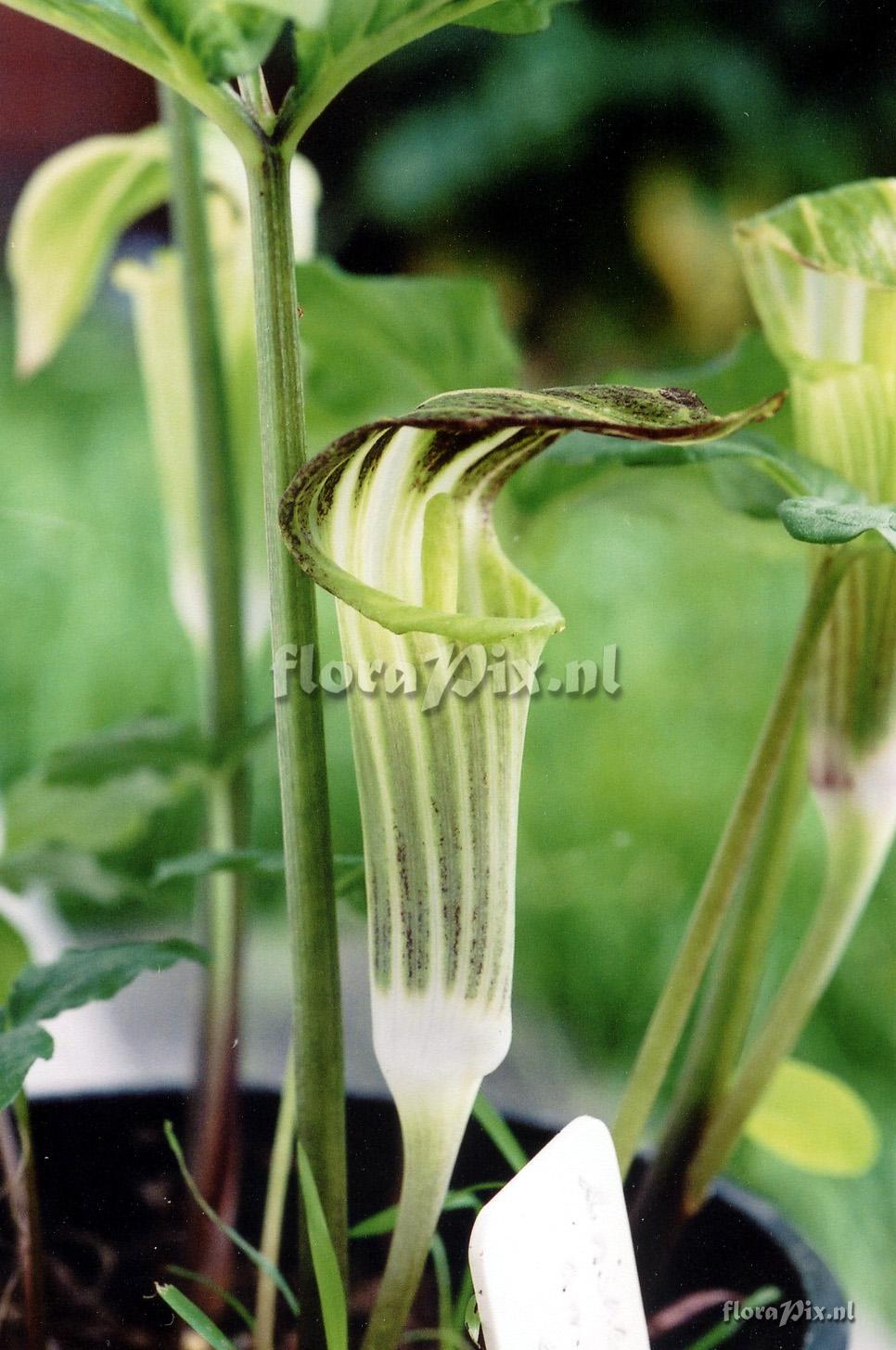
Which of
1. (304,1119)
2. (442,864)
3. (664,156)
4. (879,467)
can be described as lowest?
(304,1119)

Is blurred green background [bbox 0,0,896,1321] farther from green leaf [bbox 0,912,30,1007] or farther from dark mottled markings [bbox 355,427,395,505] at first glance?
dark mottled markings [bbox 355,427,395,505]

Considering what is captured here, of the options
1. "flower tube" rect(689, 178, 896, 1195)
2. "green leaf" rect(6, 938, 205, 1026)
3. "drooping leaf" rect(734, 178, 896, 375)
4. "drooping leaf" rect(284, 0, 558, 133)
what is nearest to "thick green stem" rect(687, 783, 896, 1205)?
"flower tube" rect(689, 178, 896, 1195)

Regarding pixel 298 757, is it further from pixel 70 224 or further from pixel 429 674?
pixel 70 224

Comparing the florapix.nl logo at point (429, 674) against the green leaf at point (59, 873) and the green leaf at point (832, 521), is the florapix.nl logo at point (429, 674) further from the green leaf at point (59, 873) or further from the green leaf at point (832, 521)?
the green leaf at point (59, 873)

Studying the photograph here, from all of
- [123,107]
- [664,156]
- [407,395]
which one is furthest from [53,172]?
[664,156]

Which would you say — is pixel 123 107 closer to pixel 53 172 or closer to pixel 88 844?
pixel 53 172

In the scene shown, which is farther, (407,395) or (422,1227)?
(407,395)
